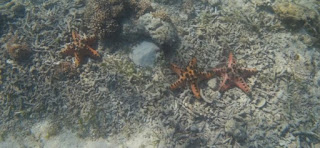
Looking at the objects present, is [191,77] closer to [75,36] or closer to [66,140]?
[75,36]

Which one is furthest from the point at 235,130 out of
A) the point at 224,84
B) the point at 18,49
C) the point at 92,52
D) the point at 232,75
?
the point at 18,49

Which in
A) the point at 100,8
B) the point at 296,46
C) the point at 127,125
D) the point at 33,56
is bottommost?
the point at 127,125

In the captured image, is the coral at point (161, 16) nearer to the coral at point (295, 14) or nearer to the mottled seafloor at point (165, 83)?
the mottled seafloor at point (165, 83)

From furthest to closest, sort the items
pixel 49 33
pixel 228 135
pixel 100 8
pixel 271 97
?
pixel 49 33, pixel 100 8, pixel 271 97, pixel 228 135

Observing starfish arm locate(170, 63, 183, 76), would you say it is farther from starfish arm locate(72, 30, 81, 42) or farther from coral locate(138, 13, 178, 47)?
starfish arm locate(72, 30, 81, 42)

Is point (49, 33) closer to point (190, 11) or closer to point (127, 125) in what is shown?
point (127, 125)

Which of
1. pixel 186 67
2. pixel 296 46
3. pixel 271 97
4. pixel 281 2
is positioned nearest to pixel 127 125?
pixel 186 67

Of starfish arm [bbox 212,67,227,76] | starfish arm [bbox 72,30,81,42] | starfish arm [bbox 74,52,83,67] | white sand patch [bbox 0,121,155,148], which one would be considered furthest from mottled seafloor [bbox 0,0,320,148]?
starfish arm [bbox 72,30,81,42]
